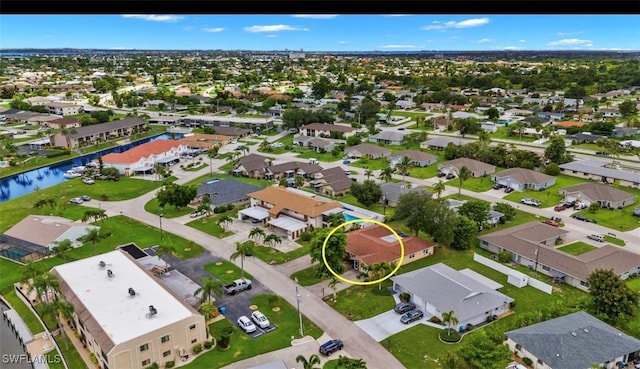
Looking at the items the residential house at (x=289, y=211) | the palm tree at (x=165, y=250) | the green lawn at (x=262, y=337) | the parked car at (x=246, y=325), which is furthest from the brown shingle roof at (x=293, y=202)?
the parked car at (x=246, y=325)

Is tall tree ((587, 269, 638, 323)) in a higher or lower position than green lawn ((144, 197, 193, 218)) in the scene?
higher

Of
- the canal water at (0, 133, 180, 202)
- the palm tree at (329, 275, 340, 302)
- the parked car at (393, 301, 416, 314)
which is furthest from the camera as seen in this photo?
the canal water at (0, 133, 180, 202)

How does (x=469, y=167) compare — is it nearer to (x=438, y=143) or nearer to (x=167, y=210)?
(x=438, y=143)

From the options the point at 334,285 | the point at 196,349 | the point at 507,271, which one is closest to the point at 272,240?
the point at 334,285

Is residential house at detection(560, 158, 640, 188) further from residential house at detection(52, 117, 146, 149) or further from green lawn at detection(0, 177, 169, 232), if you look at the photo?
residential house at detection(52, 117, 146, 149)

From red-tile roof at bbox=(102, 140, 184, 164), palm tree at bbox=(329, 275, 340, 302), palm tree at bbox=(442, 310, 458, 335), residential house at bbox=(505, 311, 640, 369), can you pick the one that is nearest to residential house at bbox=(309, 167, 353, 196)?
palm tree at bbox=(329, 275, 340, 302)

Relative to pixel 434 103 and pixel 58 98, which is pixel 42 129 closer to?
pixel 58 98

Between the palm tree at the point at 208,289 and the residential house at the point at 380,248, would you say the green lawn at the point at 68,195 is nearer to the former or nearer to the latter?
the palm tree at the point at 208,289
